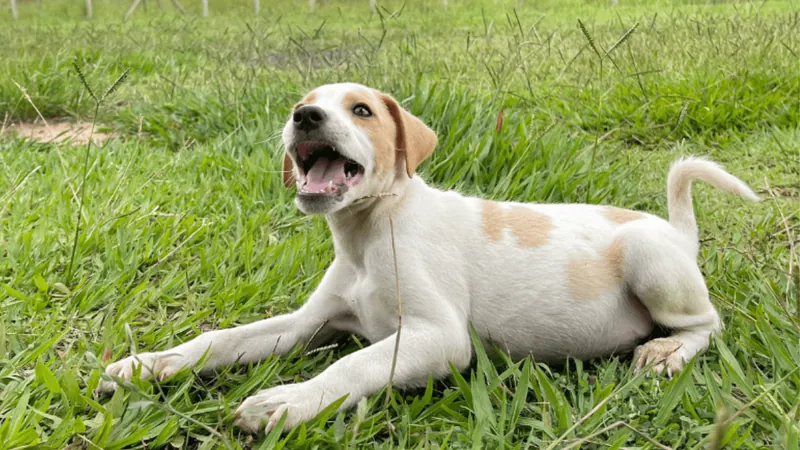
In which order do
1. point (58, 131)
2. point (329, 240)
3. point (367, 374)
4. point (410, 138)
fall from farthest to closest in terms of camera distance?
point (58, 131)
point (329, 240)
point (410, 138)
point (367, 374)

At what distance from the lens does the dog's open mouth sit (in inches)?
102

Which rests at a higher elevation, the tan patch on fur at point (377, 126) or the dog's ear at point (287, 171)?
the tan patch on fur at point (377, 126)

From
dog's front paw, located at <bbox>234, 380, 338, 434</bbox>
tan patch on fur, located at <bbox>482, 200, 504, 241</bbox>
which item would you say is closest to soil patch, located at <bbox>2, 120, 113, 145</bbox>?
tan patch on fur, located at <bbox>482, 200, 504, 241</bbox>

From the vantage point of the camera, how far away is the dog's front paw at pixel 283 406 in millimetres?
2184

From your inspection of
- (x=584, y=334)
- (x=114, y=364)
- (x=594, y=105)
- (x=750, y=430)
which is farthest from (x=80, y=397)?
(x=594, y=105)

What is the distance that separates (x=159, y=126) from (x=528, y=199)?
306 centimetres

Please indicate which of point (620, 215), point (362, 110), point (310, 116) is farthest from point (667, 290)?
point (310, 116)

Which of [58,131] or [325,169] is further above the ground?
[325,169]

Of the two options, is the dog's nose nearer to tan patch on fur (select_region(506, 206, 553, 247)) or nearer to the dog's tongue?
the dog's tongue

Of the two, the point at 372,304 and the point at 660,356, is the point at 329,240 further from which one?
the point at 660,356

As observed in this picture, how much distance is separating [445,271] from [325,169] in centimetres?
58

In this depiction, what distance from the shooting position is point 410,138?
9.14ft

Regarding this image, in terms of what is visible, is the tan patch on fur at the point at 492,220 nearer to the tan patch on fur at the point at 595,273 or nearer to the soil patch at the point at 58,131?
the tan patch on fur at the point at 595,273

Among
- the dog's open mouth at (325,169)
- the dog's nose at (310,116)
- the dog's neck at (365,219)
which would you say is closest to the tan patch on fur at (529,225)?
the dog's neck at (365,219)
